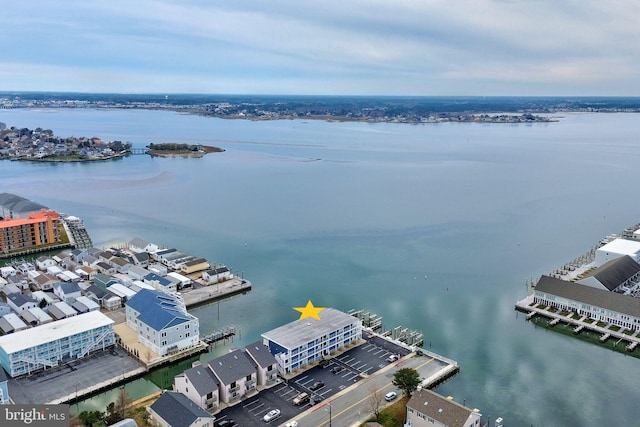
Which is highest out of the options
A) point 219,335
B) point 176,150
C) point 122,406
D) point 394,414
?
point 176,150

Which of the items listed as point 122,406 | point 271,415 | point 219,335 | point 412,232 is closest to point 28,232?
point 219,335

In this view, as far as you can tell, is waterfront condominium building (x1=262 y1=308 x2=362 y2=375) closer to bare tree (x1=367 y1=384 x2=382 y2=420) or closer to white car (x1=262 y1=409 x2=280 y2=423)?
white car (x1=262 y1=409 x2=280 y2=423)

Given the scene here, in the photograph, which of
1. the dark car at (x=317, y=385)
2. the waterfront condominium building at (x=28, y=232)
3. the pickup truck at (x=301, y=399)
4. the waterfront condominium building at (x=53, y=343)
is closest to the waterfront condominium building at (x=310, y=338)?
the dark car at (x=317, y=385)

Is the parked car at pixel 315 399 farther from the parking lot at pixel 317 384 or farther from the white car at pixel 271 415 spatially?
the white car at pixel 271 415

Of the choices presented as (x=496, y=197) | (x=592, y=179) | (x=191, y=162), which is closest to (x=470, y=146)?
(x=592, y=179)

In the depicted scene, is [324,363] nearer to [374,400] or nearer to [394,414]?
[374,400]

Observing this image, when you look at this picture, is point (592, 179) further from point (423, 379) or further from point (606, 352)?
point (423, 379)

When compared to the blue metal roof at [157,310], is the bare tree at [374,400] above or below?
below
